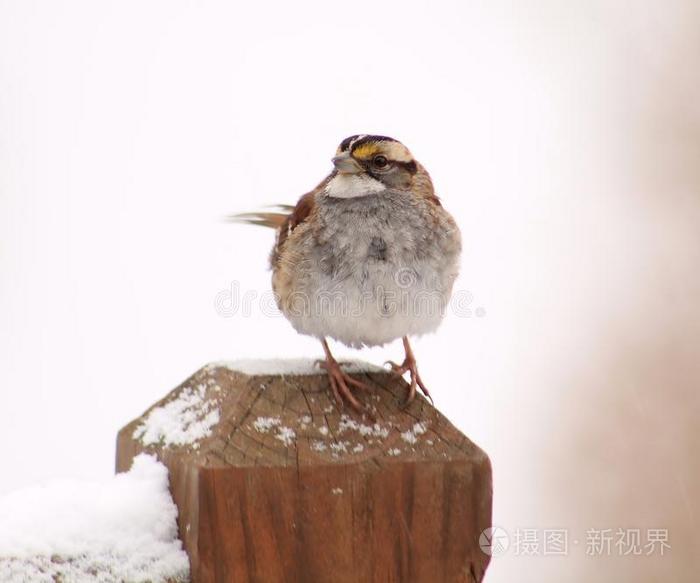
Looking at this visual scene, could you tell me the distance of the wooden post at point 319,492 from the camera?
1403 mm

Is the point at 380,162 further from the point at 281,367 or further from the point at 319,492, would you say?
the point at 319,492

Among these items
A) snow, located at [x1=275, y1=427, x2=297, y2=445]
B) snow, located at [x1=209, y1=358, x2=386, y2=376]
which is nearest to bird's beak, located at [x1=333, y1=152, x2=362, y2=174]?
snow, located at [x1=209, y1=358, x2=386, y2=376]

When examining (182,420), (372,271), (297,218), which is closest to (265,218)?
(297,218)

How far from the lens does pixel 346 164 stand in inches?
95.7

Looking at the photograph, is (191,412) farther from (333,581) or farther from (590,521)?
(590,521)

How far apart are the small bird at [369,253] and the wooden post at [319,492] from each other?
0.74 metres

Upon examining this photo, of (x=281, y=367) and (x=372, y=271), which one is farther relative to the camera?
(x=372, y=271)

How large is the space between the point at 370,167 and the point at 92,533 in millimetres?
1290

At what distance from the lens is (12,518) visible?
1406 mm

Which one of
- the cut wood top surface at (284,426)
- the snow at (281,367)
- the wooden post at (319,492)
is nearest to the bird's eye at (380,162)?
the snow at (281,367)

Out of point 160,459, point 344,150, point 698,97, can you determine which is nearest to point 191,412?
point 160,459

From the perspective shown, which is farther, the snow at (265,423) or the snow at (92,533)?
the snow at (265,423)

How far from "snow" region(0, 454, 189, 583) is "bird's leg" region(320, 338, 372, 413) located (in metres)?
0.29

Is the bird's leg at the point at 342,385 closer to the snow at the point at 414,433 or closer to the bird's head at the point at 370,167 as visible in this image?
the snow at the point at 414,433
